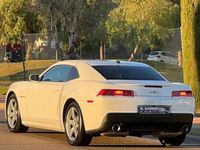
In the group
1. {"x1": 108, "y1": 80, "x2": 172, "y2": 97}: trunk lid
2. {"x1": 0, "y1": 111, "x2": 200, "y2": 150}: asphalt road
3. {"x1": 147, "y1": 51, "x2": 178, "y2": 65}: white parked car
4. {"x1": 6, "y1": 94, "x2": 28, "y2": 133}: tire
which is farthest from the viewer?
{"x1": 147, "y1": 51, "x2": 178, "y2": 65}: white parked car

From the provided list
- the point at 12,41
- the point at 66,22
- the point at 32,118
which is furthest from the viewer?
the point at 12,41

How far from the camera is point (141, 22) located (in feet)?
123

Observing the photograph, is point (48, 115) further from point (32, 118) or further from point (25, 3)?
point (25, 3)

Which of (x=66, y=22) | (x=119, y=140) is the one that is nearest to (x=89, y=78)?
(x=119, y=140)

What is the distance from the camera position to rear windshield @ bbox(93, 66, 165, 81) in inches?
493

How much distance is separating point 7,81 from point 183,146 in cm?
2548

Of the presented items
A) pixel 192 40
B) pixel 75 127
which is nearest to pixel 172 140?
pixel 75 127

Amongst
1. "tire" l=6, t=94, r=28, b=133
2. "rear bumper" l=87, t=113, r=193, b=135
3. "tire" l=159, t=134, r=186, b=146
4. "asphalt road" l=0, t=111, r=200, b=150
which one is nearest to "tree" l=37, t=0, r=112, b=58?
"tire" l=6, t=94, r=28, b=133

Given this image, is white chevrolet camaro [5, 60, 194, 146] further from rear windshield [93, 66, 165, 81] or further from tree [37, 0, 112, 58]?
tree [37, 0, 112, 58]

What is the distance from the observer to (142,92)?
38.5 feet

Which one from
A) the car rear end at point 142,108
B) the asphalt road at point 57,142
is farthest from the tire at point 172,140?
the car rear end at point 142,108

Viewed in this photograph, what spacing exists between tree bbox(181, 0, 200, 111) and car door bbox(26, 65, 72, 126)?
6.11 metres

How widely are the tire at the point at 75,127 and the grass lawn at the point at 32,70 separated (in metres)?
21.5

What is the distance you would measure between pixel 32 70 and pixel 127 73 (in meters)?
26.7
